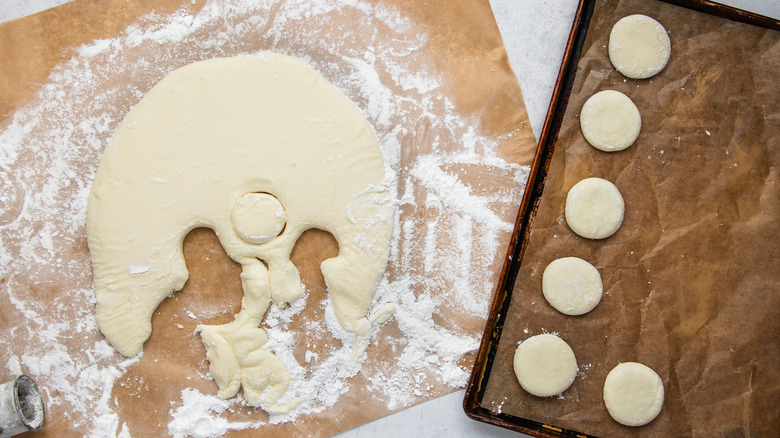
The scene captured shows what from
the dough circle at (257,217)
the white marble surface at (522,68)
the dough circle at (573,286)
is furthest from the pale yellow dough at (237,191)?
the dough circle at (573,286)

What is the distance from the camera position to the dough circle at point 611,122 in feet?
4.69

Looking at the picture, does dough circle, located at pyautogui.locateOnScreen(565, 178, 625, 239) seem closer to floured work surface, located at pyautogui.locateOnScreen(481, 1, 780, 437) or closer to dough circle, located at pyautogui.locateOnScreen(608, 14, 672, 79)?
floured work surface, located at pyautogui.locateOnScreen(481, 1, 780, 437)

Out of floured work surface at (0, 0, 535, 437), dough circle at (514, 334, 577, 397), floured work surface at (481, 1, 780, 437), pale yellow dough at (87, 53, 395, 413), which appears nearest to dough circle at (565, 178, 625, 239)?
floured work surface at (481, 1, 780, 437)

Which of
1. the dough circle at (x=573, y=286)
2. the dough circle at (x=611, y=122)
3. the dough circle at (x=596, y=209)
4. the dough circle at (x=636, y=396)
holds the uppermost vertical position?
the dough circle at (x=611, y=122)

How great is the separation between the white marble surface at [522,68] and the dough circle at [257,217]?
630 mm

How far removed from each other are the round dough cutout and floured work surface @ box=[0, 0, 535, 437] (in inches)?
4.6

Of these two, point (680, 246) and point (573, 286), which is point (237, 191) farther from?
point (680, 246)

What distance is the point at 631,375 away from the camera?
142cm

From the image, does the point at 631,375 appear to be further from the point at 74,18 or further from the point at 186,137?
the point at 74,18

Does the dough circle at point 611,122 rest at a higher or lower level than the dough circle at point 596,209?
higher

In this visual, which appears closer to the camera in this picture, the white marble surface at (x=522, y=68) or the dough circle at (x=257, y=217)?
the dough circle at (x=257, y=217)

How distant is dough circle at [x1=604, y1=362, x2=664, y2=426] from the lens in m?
1.41

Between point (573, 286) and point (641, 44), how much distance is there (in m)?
0.69

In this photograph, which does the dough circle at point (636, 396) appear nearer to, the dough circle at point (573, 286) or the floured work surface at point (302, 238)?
the dough circle at point (573, 286)
